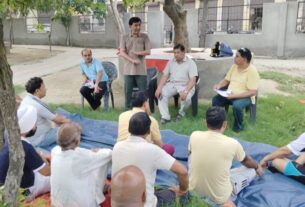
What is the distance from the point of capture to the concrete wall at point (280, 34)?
14195 mm

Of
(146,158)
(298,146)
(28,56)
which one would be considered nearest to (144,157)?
(146,158)

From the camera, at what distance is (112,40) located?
19375 millimetres

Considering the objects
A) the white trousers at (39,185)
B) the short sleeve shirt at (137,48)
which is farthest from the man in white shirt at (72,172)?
the short sleeve shirt at (137,48)

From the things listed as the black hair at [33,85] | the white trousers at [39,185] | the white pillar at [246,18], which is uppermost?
the white pillar at [246,18]

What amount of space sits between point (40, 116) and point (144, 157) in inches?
86.1

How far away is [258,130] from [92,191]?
11.2ft

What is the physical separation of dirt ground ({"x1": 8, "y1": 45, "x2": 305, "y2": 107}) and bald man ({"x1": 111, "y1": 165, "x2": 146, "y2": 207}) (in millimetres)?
5804

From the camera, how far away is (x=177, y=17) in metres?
8.15

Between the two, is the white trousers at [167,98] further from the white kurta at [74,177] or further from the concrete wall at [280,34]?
the concrete wall at [280,34]

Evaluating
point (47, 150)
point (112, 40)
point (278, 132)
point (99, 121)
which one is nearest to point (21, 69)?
point (112, 40)

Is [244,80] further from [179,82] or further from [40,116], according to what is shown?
[40,116]

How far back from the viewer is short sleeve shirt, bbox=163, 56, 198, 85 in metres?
6.30

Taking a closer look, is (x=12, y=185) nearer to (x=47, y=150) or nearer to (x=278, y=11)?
(x=47, y=150)

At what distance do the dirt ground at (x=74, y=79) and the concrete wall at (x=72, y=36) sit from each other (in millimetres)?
3410
